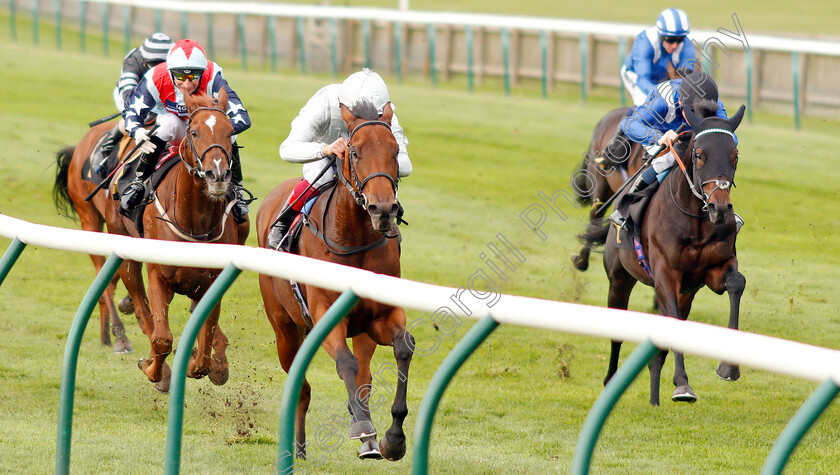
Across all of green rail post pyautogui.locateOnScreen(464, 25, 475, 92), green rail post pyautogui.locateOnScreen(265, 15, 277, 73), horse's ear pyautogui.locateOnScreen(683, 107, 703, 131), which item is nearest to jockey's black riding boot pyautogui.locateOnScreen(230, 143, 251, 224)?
horse's ear pyautogui.locateOnScreen(683, 107, 703, 131)

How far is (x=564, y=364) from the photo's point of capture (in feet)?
23.4

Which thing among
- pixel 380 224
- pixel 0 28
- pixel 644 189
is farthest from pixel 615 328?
pixel 0 28

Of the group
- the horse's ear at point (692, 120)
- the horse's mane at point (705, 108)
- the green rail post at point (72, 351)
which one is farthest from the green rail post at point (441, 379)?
the horse's mane at point (705, 108)

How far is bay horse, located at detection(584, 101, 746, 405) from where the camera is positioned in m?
5.91

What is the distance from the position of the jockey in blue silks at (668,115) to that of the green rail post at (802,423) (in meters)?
4.40

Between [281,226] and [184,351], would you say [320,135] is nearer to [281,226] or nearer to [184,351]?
[281,226]

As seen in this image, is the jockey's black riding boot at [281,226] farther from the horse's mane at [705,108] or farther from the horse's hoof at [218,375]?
the horse's mane at [705,108]

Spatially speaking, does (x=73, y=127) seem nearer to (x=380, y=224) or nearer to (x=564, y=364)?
(x=564, y=364)

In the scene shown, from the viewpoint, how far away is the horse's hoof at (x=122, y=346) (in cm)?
749

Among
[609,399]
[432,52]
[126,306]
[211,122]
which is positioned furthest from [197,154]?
[432,52]

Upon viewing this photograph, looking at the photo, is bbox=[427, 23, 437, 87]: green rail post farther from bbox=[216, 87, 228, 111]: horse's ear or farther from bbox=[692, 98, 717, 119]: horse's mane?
bbox=[216, 87, 228, 111]: horse's ear

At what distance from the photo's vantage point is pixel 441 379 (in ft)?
8.14

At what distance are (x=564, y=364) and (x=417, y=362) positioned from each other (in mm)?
1022

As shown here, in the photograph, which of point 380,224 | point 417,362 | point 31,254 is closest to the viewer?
point 380,224
